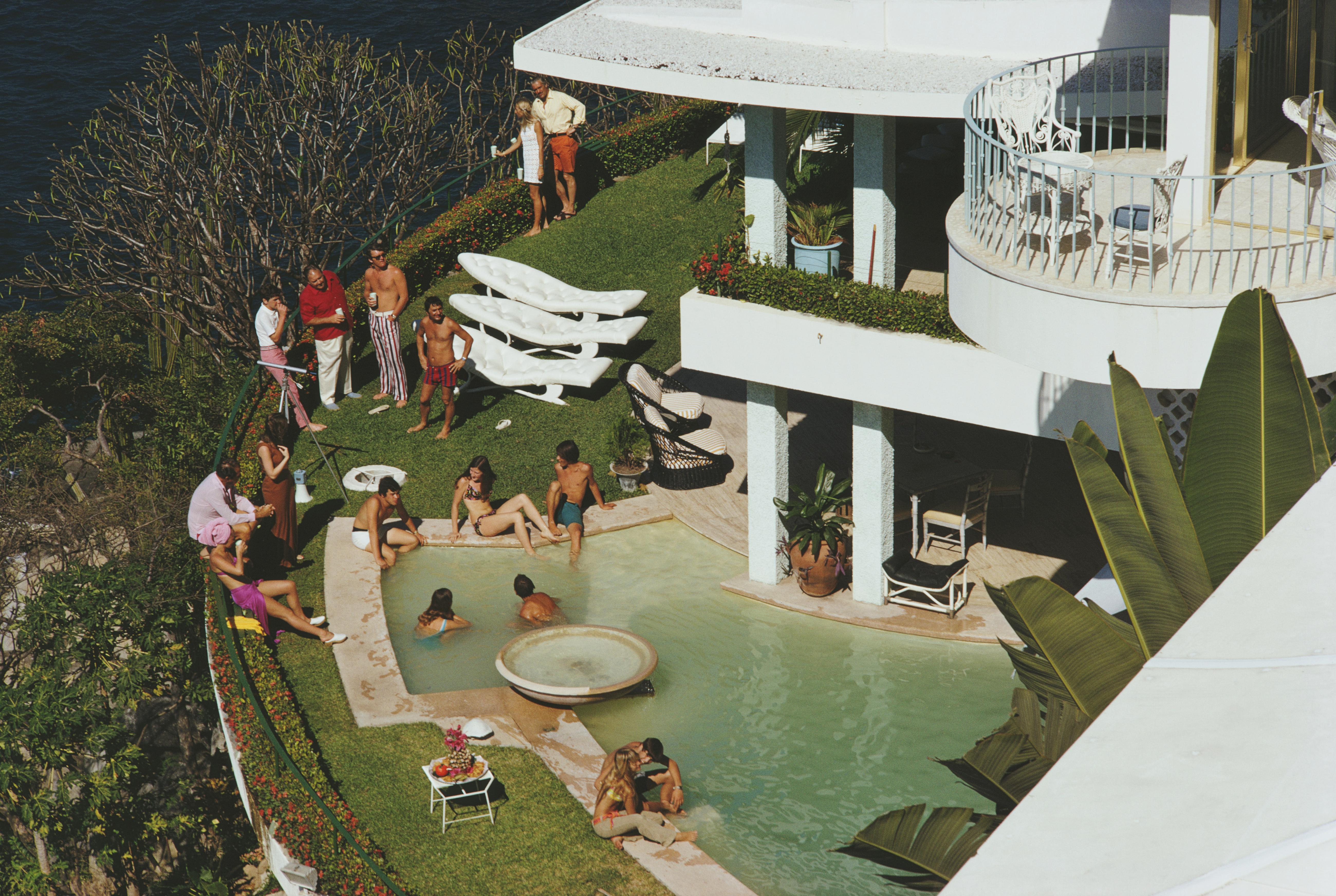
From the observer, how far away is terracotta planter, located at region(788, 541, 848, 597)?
53.6ft

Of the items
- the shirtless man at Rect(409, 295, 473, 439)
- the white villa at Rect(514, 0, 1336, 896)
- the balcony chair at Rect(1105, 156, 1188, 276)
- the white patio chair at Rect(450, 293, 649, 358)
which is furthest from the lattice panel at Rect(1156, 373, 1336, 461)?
the shirtless man at Rect(409, 295, 473, 439)

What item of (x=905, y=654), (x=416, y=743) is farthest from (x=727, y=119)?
(x=416, y=743)

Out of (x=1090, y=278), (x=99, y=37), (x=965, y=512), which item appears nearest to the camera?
(x=1090, y=278)

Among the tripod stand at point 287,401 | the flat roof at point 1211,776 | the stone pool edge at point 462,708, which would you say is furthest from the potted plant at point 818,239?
the flat roof at point 1211,776

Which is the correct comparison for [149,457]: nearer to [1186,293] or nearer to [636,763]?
[636,763]

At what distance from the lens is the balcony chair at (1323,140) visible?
11.2 m

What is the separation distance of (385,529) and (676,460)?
3865 mm

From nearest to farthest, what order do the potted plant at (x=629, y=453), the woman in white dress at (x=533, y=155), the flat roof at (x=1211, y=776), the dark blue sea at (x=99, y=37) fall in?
the flat roof at (x=1211, y=776) < the potted plant at (x=629, y=453) < the woman in white dress at (x=533, y=155) < the dark blue sea at (x=99, y=37)

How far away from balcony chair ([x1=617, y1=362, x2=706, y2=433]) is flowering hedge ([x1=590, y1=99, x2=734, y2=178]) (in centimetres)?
808

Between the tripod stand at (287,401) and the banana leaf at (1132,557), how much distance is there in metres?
12.6

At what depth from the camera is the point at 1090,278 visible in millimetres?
11477

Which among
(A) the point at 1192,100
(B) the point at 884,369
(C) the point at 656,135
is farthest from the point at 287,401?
(A) the point at 1192,100

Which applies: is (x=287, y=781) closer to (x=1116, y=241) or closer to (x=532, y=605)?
(x=532, y=605)

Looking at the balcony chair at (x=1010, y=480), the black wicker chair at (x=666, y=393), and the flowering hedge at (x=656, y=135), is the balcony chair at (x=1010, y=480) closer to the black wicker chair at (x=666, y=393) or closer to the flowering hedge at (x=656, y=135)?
the black wicker chair at (x=666, y=393)
